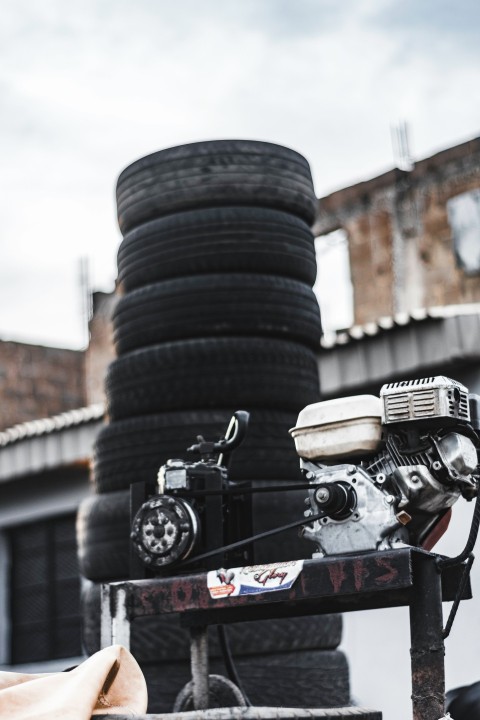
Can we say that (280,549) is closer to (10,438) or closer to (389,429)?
(389,429)

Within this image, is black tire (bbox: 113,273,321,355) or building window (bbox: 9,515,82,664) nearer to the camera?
black tire (bbox: 113,273,321,355)

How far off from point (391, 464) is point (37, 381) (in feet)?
57.3

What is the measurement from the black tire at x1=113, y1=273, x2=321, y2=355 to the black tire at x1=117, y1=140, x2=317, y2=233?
381 millimetres

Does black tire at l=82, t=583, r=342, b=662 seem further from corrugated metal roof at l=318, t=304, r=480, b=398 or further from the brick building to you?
corrugated metal roof at l=318, t=304, r=480, b=398

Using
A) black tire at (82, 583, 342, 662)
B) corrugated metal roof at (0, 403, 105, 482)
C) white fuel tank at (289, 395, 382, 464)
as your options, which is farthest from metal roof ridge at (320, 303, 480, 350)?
white fuel tank at (289, 395, 382, 464)

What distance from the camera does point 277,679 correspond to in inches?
181

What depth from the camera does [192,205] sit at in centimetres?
507

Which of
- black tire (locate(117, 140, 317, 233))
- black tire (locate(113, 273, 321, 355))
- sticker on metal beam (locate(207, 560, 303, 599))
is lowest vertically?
sticker on metal beam (locate(207, 560, 303, 599))

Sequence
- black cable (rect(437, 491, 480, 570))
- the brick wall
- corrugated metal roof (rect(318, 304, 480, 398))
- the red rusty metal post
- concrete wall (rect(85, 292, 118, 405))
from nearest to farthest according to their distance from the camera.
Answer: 1. the red rusty metal post
2. black cable (rect(437, 491, 480, 570))
3. corrugated metal roof (rect(318, 304, 480, 398))
4. concrete wall (rect(85, 292, 118, 405))
5. the brick wall

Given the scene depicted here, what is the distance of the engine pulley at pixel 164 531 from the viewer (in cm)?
373

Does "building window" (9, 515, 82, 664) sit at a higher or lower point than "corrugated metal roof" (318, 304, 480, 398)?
lower

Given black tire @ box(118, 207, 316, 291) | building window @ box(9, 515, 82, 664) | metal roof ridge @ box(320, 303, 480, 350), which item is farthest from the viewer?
building window @ box(9, 515, 82, 664)

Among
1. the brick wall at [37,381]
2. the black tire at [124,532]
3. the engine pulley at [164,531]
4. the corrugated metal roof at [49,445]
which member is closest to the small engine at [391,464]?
the engine pulley at [164,531]

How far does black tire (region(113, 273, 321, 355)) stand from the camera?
4891 millimetres
